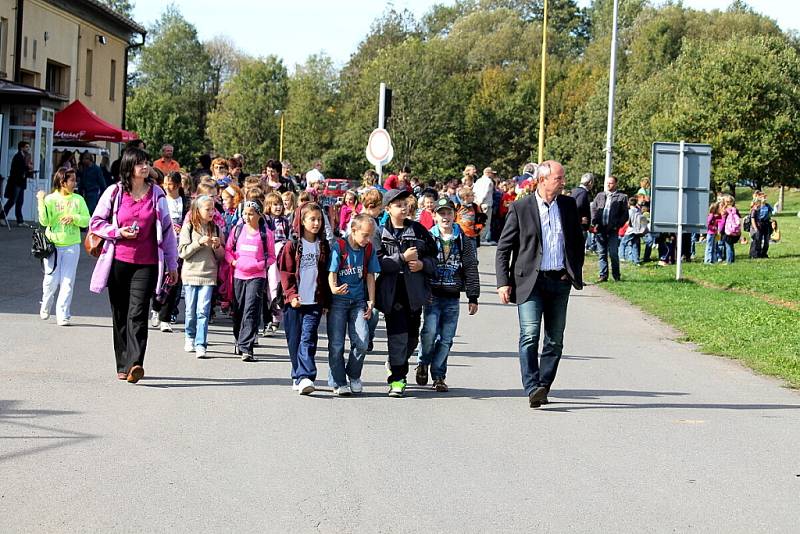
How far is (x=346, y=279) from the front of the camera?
33.3ft

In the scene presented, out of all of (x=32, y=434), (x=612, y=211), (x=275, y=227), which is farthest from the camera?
(x=612, y=211)

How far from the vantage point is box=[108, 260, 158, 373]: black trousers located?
1036cm

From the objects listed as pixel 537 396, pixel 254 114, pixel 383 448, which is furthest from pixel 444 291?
pixel 254 114

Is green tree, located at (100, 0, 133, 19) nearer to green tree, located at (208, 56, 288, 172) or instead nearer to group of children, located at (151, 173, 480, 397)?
green tree, located at (208, 56, 288, 172)

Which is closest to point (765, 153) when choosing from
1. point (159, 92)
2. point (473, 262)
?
point (473, 262)

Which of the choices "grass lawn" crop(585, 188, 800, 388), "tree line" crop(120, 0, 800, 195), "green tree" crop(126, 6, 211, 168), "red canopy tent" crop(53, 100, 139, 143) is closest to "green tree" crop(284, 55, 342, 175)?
"tree line" crop(120, 0, 800, 195)

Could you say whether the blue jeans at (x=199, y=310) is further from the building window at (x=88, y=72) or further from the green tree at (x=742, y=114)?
the green tree at (x=742, y=114)

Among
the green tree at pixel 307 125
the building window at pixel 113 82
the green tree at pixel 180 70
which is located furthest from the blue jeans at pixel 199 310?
the green tree at pixel 180 70

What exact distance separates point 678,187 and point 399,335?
1450cm

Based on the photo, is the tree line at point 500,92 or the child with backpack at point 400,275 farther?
the tree line at point 500,92

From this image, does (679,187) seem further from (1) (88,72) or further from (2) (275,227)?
(1) (88,72)

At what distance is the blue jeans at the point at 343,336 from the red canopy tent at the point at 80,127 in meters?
27.4

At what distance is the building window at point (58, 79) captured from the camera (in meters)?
42.9

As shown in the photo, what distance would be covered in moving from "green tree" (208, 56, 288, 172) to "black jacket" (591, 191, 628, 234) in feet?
236
